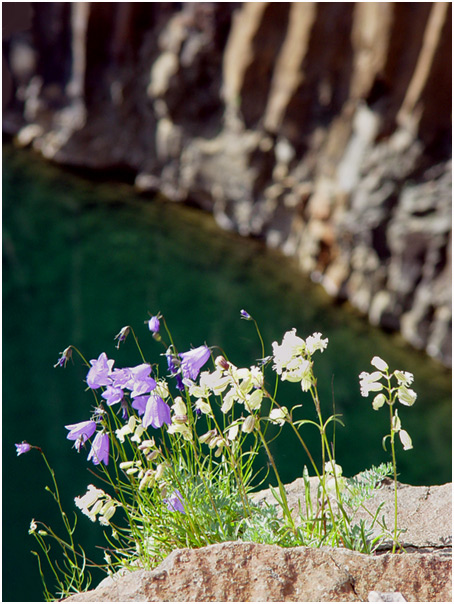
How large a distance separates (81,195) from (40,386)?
3.47 meters

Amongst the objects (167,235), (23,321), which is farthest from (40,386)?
(167,235)

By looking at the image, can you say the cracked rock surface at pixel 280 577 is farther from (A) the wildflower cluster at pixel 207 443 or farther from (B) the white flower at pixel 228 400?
(B) the white flower at pixel 228 400

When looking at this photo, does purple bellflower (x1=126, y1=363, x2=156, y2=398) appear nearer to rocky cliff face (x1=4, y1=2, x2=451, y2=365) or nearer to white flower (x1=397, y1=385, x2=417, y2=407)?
white flower (x1=397, y1=385, x2=417, y2=407)

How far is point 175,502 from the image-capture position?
5.62 ft

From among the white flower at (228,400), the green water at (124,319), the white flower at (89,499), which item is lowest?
the green water at (124,319)

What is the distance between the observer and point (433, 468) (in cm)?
462

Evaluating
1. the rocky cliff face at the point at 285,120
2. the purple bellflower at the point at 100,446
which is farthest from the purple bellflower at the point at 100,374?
the rocky cliff face at the point at 285,120

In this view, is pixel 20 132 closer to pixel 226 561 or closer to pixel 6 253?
pixel 6 253

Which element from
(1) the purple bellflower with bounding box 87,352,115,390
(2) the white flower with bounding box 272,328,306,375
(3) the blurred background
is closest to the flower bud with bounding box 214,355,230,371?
(2) the white flower with bounding box 272,328,306,375

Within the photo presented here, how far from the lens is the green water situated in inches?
169

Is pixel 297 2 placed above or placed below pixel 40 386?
above

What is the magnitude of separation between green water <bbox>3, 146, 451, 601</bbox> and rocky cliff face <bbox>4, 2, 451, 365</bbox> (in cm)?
36

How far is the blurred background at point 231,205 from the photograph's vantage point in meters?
5.09

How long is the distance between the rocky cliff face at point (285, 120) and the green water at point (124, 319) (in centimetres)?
36
